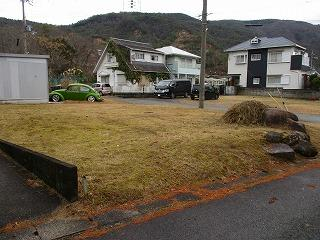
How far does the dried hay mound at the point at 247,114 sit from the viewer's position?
10.3 meters

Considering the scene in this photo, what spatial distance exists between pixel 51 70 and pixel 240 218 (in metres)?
42.5

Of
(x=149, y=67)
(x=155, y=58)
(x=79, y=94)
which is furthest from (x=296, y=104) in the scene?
(x=155, y=58)

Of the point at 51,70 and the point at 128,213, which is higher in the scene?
the point at 51,70

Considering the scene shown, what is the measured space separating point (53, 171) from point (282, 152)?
506cm

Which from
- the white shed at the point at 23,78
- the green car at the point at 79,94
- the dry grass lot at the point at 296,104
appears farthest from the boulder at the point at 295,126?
the green car at the point at 79,94

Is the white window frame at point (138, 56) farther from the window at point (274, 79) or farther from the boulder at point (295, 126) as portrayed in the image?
the boulder at point (295, 126)

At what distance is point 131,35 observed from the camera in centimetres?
7600

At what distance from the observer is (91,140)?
8008 millimetres

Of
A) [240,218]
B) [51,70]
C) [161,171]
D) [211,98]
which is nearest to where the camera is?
[240,218]

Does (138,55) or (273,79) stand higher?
(138,55)

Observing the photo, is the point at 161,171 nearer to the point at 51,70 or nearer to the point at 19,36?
the point at 51,70

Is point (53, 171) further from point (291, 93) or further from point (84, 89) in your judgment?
point (291, 93)

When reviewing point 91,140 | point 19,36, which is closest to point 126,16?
point 19,36

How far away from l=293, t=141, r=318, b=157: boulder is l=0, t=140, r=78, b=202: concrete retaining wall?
5.68 metres
